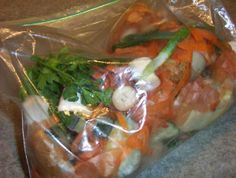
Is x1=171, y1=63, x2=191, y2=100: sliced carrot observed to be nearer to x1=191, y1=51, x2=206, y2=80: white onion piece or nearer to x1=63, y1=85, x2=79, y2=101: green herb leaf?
x1=191, y1=51, x2=206, y2=80: white onion piece

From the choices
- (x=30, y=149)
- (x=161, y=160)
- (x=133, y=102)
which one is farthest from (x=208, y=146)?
(x=30, y=149)

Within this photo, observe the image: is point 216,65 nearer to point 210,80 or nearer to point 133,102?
point 210,80

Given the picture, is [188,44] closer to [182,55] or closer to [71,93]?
[182,55]

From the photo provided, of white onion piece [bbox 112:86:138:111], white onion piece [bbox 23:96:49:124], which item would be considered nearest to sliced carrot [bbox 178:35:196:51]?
white onion piece [bbox 112:86:138:111]

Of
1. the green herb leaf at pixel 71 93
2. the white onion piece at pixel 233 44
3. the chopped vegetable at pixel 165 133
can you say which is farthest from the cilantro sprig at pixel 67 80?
the white onion piece at pixel 233 44

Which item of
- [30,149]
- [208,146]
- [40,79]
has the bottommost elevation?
[208,146]

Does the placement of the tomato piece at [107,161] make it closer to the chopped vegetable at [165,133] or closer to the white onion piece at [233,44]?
the chopped vegetable at [165,133]

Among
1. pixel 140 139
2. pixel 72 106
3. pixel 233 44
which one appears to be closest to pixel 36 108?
pixel 72 106
